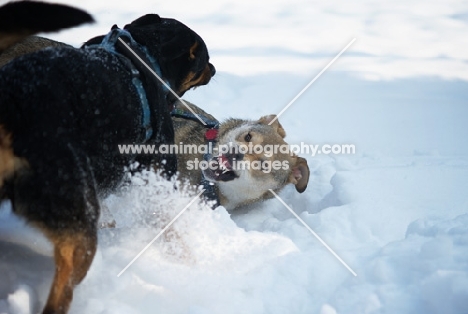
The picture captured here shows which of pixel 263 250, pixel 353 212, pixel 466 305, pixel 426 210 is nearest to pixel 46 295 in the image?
pixel 263 250

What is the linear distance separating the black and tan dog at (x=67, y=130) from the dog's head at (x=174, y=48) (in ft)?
0.97

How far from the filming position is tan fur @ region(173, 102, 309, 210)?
5.71 metres

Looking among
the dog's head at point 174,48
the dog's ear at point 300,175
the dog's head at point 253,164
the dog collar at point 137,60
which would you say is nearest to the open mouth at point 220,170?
the dog's head at point 253,164

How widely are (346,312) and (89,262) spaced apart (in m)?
1.45

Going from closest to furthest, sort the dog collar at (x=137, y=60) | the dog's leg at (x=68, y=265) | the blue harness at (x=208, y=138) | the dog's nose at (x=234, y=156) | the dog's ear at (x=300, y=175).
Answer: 1. the dog's leg at (x=68, y=265)
2. the dog collar at (x=137, y=60)
3. the blue harness at (x=208, y=138)
4. the dog's nose at (x=234, y=156)
5. the dog's ear at (x=300, y=175)

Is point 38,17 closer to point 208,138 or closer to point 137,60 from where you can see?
point 137,60

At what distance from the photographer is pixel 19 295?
114 inches

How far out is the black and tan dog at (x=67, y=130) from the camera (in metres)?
2.83

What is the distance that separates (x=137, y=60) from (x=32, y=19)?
2.31 feet

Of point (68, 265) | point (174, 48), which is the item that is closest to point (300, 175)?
point (174, 48)

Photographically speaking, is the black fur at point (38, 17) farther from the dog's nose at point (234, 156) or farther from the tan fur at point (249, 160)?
the dog's nose at point (234, 156)

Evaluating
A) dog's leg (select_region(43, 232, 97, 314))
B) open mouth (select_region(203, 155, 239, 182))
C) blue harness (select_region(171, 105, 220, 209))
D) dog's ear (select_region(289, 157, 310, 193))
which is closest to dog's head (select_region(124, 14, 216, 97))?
blue harness (select_region(171, 105, 220, 209))

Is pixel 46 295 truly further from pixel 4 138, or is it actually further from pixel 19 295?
pixel 4 138

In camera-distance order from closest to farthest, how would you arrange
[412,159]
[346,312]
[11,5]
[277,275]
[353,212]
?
[346,312], [11,5], [277,275], [353,212], [412,159]
